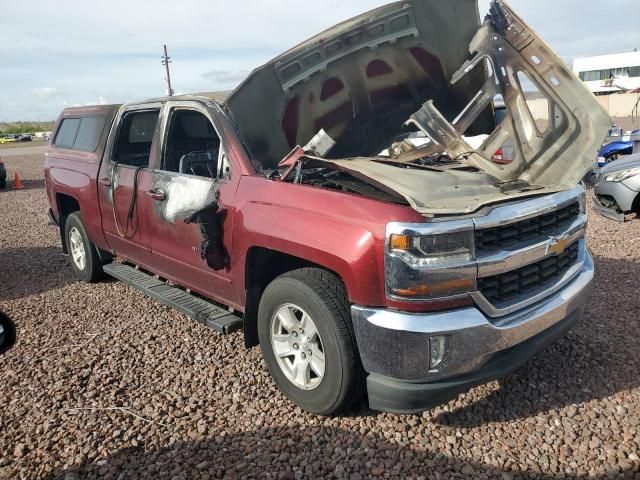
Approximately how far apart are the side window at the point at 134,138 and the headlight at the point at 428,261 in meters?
3.20

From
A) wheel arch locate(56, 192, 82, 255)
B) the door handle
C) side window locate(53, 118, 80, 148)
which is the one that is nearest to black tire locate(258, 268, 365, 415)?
the door handle

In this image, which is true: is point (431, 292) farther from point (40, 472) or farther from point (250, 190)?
point (40, 472)

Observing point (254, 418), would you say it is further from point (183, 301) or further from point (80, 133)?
point (80, 133)

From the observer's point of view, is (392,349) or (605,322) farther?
(605,322)

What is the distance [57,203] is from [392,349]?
511cm

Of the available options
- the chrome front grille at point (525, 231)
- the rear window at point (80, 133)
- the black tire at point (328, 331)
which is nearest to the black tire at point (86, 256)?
the rear window at point (80, 133)

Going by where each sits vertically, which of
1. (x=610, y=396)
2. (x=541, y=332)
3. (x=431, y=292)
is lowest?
(x=610, y=396)

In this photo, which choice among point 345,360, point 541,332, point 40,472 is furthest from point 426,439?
point 40,472

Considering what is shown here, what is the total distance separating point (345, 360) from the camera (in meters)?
2.87

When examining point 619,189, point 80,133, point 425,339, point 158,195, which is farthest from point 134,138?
point 619,189

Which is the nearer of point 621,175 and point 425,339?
point 425,339

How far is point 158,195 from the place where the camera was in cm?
418

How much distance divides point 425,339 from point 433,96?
8.31 feet

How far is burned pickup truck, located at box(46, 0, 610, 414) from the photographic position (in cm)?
→ 268
